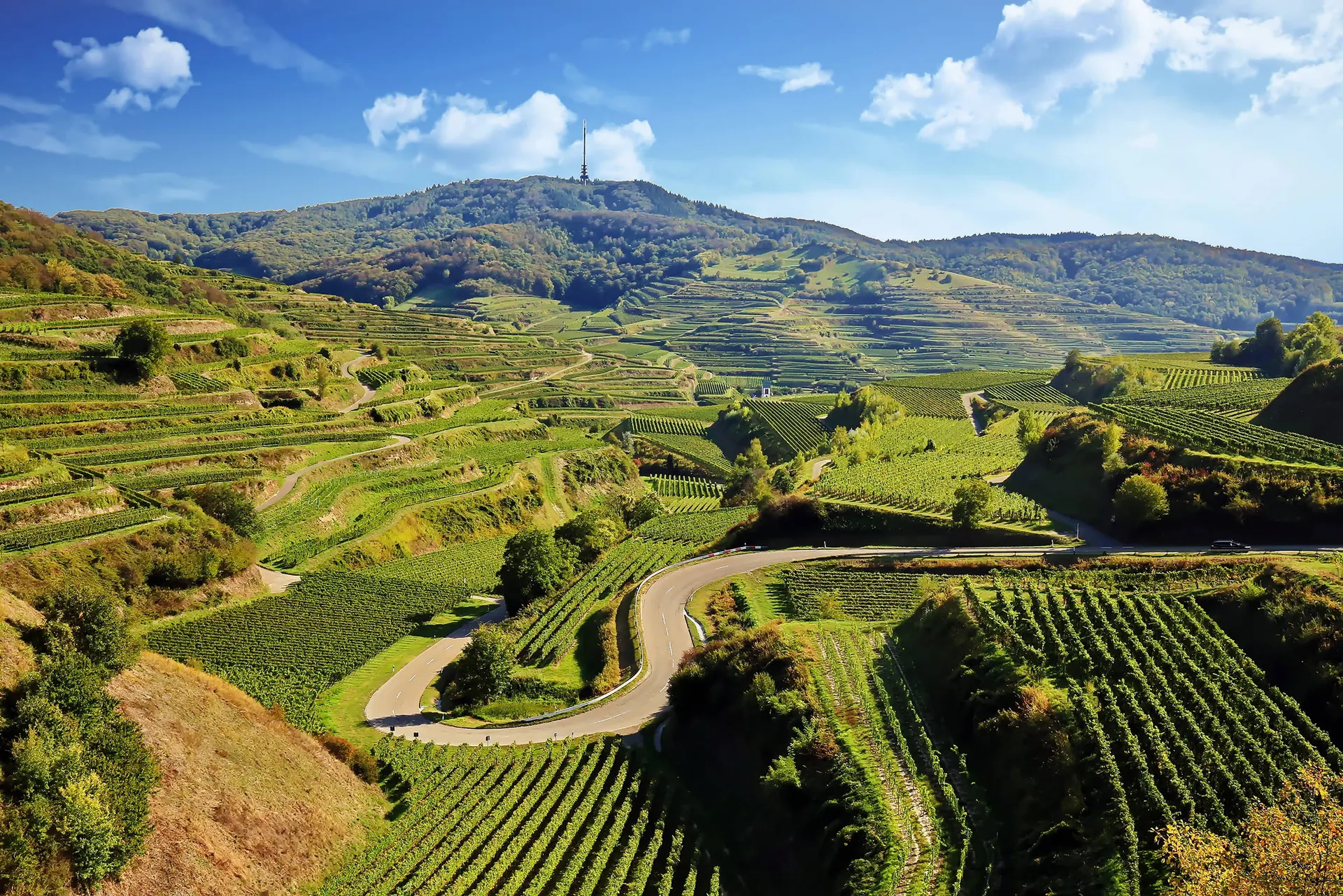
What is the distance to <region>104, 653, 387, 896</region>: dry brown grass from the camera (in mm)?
27609

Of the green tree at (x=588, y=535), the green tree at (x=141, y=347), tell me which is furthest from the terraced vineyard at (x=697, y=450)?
the green tree at (x=141, y=347)

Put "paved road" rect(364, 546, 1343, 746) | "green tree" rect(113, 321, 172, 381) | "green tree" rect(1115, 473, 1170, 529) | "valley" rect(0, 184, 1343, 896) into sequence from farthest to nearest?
"green tree" rect(113, 321, 172, 381)
"green tree" rect(1115, 473, 1170, 529)
"paved road" rect(364, 546, 1343, 746)
"valley" rect(0, 184, 1343, 896)

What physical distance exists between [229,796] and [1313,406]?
84610mm

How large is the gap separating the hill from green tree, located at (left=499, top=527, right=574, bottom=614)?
65.2m

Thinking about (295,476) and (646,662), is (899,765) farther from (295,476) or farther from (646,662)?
(295,476)

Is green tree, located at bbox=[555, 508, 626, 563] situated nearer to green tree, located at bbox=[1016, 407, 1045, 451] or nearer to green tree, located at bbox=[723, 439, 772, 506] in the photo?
green tree, located at bbox=[723, 439, 772, 506]

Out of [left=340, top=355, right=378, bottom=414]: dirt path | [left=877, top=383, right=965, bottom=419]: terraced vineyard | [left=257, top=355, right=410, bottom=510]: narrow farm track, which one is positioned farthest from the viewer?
[left=877, top=383, right=965, bottom=419]: terraced vineyard

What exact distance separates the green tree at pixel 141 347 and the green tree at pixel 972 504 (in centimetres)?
8411

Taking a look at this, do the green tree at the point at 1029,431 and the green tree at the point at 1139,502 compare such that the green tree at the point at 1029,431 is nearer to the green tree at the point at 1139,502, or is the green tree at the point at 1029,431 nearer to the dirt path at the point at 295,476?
the green tree at the point at 1139,502

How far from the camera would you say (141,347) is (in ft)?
277

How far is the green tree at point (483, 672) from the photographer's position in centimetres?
4681

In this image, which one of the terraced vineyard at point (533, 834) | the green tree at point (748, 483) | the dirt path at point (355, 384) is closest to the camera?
the terraced vineyard at point (533, 834)

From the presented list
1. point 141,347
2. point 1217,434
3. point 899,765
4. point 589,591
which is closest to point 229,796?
point 899,765

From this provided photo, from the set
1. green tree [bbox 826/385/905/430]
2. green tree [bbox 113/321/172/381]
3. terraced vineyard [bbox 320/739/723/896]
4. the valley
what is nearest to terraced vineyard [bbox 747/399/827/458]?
green tree [bbox 826/385/905/430]
